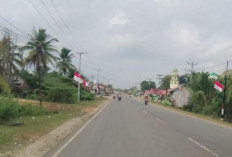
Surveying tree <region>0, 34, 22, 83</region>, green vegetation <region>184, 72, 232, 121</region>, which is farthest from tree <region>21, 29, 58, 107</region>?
green vegetation <region>184, 72, 232, 121</region>

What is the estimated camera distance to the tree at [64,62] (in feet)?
256

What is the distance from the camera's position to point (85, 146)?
12.6m

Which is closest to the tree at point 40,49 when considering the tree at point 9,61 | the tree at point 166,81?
the tree at point 9,61

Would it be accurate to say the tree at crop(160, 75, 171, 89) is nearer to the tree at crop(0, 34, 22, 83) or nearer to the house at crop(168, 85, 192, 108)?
the house at crop(168, 85, 192, 108)

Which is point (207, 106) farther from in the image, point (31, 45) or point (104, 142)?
point (104, 142)

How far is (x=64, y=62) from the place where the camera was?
78688 mm

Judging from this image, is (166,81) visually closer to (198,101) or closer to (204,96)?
(198,101)

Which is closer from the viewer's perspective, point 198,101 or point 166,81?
point 198,101

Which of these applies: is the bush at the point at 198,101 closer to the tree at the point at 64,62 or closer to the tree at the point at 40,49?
the tree at the point at 40,49

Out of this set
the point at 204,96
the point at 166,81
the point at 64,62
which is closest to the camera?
the point at 204,96

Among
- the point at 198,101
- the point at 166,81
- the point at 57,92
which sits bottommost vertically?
the point at 198,101

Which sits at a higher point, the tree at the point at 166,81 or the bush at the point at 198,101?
the tree at the point at 166,81

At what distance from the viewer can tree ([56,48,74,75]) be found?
78.0 meters

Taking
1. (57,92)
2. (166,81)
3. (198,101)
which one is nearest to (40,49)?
(57,92)
